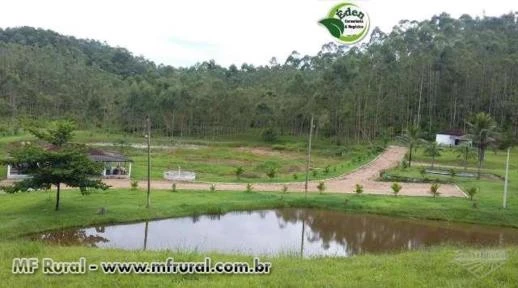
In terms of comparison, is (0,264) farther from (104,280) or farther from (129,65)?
(129,65)

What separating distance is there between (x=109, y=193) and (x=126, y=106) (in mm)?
58582

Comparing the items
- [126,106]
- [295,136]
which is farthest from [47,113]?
[295,136]

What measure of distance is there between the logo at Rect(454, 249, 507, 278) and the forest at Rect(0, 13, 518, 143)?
49715mm

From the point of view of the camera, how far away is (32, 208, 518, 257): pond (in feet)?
65.8

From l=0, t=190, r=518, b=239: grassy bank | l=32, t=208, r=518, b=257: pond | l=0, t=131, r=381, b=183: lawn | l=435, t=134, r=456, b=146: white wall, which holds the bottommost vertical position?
l=32, t=208, r=518, b=257: pond

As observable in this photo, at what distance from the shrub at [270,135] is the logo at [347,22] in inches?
2416

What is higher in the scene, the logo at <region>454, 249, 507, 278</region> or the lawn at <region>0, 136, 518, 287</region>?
the logo at <region>454, 249, 507, 278</region>

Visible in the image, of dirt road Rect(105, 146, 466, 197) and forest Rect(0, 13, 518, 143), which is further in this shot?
forest Rect(0, 13, 518, 143)

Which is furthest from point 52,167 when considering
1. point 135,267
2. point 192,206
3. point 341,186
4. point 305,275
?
point 341,186

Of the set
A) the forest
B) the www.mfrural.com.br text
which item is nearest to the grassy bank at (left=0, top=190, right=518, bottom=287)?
the www.mfrural.com.br text

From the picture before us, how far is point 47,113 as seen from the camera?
80.4 metres

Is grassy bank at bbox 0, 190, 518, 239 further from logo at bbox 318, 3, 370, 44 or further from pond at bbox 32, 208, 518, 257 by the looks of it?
logo at bbox 318, 3, 370, 44

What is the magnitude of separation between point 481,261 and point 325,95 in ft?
198

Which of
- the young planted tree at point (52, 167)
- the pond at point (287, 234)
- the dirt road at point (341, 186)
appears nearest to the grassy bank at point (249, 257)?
the pond at point (287, 234)
